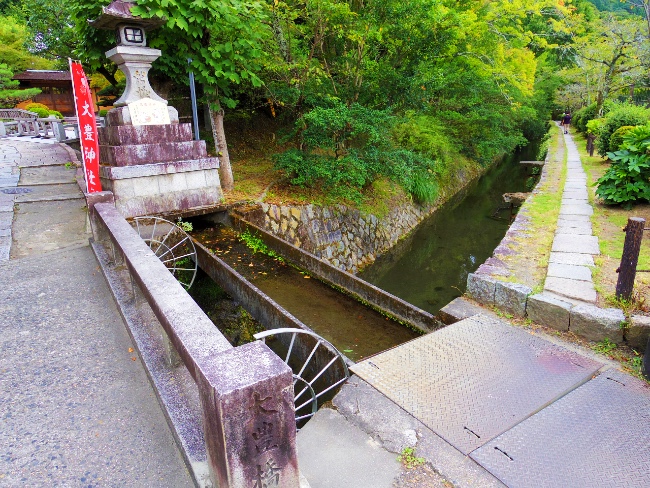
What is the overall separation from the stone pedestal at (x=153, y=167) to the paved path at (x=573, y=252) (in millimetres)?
6894

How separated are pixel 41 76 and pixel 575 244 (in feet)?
108

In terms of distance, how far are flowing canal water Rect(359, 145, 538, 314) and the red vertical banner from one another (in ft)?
22.2

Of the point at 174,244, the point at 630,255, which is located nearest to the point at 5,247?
the point at 174,244

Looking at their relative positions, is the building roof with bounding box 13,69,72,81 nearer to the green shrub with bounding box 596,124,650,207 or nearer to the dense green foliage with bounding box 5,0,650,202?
the dense green foliage with bounding box 5,0,650,202

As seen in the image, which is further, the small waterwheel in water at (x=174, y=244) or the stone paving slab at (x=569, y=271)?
the small waterwheel in water at (x=174, y=244)

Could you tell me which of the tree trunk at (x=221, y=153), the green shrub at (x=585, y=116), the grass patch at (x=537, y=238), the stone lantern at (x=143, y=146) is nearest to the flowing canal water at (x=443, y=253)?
the grass patch at (x=537, y=238)

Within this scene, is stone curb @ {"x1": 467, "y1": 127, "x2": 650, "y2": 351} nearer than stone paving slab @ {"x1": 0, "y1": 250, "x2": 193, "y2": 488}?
No

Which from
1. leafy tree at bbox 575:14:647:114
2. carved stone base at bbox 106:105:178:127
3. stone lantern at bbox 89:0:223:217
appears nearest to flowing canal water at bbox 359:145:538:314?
stone lantern at bbox 89:0:223:217

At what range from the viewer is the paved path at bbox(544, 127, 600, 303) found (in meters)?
4.74

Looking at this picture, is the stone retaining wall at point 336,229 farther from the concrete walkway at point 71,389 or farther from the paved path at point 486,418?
the paved path at point 486,418

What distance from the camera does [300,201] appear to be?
10.8 metres

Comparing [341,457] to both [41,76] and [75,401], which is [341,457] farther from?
[41,76]

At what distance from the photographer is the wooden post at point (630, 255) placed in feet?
13.5

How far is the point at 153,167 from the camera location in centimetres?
820
